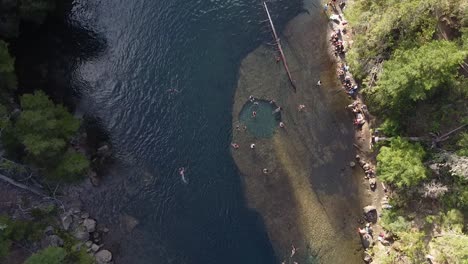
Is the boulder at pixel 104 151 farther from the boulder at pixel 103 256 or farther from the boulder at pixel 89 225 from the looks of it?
the boulder at pixel 103 256

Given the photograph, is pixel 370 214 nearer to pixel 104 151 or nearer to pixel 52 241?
pixel 104 151

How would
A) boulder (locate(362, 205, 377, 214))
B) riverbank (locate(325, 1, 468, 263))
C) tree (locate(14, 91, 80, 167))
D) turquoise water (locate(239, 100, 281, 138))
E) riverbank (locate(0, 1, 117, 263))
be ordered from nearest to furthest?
1. tree (locate(14, 91, 80, 167))
2. riverbank (locate(0, 1, 117, 263))
3. riverbank (locate(325, 1, 468, 263))
4. boulder (locate(362, 205, 377, 214))
5. turquoise water (locate(239, 100, 281, 138))

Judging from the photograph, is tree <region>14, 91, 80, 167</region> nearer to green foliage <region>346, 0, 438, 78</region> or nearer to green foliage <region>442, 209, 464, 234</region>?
green foliage <region>346, 0, 438, 78</region>

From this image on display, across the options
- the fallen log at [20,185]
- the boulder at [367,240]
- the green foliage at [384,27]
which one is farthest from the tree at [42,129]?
the boulder at [367,240]

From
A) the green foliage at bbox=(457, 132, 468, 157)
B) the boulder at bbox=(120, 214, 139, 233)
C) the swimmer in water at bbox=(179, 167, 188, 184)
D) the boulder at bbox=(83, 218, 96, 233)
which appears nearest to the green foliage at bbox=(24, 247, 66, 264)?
the boulder at bbox=(83, 218, 96, 233)

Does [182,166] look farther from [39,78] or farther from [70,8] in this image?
[70,8]

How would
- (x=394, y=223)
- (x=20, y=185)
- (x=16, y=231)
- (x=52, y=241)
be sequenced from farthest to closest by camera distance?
(x=394, y=223), (x=20, y=185), (x=52, y=241), (x=16, y=231)

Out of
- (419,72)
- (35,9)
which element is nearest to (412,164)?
(419,72)
